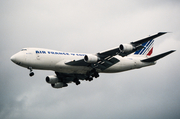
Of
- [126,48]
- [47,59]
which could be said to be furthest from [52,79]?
[126,48]

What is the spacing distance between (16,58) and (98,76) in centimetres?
1487

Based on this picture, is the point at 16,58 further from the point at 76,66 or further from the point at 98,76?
the point at 98,76

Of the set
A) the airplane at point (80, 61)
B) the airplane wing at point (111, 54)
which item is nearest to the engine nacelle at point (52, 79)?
the airplane at point (80, 61)

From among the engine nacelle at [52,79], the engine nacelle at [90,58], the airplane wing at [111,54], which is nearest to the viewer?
the airplane wing at [111,54]

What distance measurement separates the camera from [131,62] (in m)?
55.3

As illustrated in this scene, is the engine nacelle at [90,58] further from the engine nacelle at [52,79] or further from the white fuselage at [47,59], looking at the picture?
the engine nacelle at [52,79]

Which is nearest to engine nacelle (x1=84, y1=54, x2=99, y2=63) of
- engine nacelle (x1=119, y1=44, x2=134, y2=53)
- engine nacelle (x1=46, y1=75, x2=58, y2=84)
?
engine nacelle (x1=119, y1=44, x2=134, y2=53)

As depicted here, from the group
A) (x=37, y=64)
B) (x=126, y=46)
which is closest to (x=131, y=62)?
(x=126, y=46)

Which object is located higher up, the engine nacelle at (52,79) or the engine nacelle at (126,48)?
the engine nacelle at (126,48)

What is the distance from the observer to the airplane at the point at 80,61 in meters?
45.9

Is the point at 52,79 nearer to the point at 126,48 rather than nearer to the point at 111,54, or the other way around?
the point at 111,54

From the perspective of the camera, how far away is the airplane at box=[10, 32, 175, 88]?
4594 centimetres

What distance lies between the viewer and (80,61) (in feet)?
159

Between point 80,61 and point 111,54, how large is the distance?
17.4 feet
